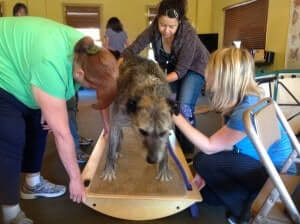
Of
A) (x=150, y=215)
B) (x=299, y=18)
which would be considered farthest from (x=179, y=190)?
(x=299, y=18)

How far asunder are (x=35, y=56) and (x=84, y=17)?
23.5 ft

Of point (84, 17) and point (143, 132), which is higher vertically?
point (84, 17)

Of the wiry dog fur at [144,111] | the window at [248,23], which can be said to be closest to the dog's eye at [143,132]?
the wiry dog fur at [144,111]

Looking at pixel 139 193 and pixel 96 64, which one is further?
pixel 139 193

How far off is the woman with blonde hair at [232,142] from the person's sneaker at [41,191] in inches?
42.1

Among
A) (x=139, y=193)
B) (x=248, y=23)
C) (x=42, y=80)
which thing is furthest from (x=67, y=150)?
(x=248, y=23)

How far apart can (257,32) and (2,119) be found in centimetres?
516

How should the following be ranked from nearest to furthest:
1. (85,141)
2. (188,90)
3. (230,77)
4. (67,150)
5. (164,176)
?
(67,150) < (230,77) < (164,176) < (188,90) < (85,141)

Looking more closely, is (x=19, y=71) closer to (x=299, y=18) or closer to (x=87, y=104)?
(x=299, y=18)

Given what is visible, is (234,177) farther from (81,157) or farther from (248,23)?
(248,23)

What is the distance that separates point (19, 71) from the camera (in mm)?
1423

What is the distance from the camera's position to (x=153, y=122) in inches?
58.1

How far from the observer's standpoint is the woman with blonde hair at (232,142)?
147 centimetres

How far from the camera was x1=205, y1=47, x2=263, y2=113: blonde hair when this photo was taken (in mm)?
1467
